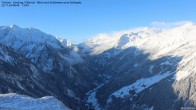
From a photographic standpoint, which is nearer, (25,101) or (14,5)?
A: (25,101)

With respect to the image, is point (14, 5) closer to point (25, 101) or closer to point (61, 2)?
point (61, 2)

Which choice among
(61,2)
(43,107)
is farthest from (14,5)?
(43,107)

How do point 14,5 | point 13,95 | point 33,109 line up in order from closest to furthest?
point 33,109
point 13,95
point 14,5

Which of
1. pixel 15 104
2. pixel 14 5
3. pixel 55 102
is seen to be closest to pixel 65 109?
pixel 55 102

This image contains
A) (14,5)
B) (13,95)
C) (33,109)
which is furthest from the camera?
(14,5)

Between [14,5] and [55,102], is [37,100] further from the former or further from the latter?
[14,5]

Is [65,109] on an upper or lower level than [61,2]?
lower
